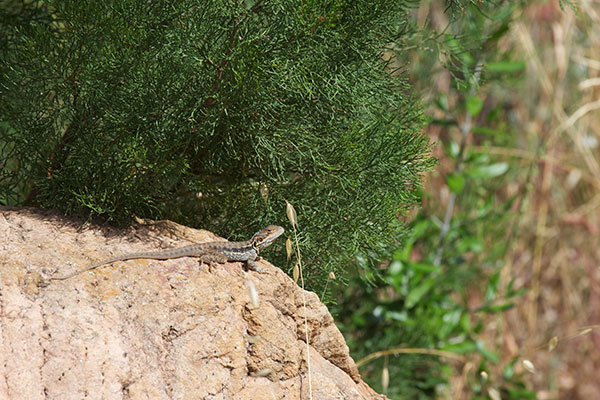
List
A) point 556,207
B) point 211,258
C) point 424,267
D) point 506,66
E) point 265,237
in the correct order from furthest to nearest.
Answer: point 556,207
point 506,66
point 424,267
point 265,237
point 211,258

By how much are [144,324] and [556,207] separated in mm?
5791

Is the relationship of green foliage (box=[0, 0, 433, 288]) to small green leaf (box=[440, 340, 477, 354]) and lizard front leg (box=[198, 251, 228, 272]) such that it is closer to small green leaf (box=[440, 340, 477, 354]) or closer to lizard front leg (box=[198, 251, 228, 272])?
lizard front leg (box=[198, 251, 228, 272])

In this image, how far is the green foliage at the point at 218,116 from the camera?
319 centimetres

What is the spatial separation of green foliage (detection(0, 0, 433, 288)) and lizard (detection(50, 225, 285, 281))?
0.58ft

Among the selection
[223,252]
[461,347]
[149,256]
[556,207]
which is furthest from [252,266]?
[556,207]

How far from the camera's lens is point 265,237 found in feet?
11.4

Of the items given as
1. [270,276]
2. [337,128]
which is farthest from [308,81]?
[270,276]

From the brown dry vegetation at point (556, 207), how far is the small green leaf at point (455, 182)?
1.37 m

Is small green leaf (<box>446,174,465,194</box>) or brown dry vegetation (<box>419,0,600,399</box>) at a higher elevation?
small green leaf (<box>446,174,465,194</box>)

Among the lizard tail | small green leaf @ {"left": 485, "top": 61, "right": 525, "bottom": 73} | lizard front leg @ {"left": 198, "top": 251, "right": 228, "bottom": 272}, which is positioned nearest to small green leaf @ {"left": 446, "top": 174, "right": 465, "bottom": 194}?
small green leaf @ {"left": 485, "top": 61, "right": 525, "bottom": 73}

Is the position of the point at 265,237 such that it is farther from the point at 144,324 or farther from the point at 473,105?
the point at 473,105

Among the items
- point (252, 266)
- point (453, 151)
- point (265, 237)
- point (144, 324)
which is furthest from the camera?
point (453, 151)

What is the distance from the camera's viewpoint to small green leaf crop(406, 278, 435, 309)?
537 cm

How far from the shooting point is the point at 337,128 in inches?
137
